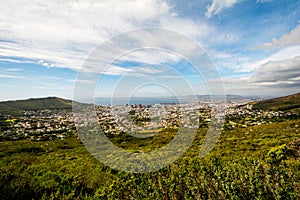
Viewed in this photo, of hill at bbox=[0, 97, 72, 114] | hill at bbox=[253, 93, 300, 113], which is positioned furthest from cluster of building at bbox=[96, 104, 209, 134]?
hill at bbox=[0, 97, 72, 114]

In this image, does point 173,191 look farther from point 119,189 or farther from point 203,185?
point 119,189

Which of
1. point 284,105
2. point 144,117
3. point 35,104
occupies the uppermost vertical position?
point 35,104

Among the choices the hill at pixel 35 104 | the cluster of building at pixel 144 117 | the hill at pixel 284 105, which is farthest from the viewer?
the hill at pixel 35 104

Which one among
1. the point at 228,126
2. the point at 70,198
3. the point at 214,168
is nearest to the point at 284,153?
the point at 214,168

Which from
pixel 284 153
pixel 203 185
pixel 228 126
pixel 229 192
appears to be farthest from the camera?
pixel 228 126

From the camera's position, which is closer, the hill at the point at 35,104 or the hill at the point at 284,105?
the hill at the point at 284,105

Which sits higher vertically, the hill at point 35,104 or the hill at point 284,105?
the hill at point 35,104

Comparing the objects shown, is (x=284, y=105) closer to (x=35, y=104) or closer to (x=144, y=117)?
(x=144, y=117)

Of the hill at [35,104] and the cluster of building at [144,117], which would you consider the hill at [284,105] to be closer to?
the cluster of building at [144,117]

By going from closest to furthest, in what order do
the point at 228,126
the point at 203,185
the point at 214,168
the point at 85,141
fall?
the point at 203,185 < the point at 214,168 < the point at 85,141 < the point at 228,126

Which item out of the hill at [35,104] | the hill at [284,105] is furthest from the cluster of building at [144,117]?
the hill at [35,104]

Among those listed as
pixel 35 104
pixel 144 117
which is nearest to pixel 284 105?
pixel 144 117
